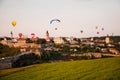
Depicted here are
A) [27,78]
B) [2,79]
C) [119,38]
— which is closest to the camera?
[27,78]

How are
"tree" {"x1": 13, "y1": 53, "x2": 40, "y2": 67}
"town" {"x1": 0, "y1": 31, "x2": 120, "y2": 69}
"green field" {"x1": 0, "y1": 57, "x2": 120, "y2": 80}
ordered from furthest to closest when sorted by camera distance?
"town" {"x1": 0, "y1": 31, "x2": 120, "y2": 69} < "tree" {"x1": 13, "y1": 53, "x2": 40, "y2": 67} < "green field" {"x1": 0, "y1": 57, "x2": 120, "y2": 80}

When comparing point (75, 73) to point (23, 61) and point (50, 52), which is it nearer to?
point (23, 61)

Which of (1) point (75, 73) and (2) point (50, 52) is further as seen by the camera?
(2) point (50, 52)

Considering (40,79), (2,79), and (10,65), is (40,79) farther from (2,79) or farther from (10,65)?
(10,65)

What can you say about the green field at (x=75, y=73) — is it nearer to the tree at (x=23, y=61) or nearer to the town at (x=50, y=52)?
the town at (x=50, y=52)

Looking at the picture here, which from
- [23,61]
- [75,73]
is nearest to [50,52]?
[23,61]

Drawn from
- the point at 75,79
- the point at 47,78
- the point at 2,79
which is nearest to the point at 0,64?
the point at 2,79

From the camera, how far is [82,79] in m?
12.5

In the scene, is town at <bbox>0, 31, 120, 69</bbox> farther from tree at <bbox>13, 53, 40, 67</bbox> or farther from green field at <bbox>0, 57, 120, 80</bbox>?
green field at <bbox>0, 57, 120, 80</bbox>

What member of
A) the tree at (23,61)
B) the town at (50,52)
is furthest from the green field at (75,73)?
the tree at (23,61)

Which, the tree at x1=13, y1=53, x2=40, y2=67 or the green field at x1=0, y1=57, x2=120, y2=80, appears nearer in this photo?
the green field at x1=0, y1=57, x2=120, y2=80

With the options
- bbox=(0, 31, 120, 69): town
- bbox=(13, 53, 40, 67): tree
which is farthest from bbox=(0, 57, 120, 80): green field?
bbox=(13, 53, 40, 67): tree

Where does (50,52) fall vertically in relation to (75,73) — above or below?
below

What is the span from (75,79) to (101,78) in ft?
6.03
